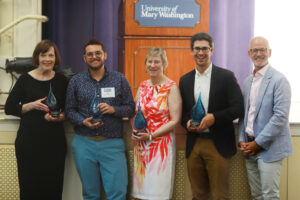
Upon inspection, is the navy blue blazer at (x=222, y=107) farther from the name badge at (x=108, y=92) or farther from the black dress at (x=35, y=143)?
the black dress at (x=35, y=143)

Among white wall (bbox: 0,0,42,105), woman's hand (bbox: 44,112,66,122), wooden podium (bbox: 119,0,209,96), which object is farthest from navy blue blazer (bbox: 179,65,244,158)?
white wall (bbox: 0,0,42,105)

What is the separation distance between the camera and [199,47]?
1947 mm

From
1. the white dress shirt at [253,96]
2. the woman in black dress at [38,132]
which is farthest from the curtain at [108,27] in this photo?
the white dress shirt at [253,96]

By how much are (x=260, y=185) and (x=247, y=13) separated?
2581 mm

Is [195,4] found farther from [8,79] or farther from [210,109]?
[8,79]

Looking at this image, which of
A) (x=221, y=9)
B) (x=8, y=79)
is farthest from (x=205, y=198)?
(x=221, y=9)

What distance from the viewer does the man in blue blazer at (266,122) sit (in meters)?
1.82

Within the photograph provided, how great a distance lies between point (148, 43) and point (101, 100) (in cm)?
126

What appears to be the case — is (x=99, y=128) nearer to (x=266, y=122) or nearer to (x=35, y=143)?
(x=35, y=143)

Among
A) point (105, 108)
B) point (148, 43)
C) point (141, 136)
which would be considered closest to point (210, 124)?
point (141, 136)

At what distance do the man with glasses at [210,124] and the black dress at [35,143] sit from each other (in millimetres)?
811

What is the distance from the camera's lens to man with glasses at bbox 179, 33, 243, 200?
190 centimetres

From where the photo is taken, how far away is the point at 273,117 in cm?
182

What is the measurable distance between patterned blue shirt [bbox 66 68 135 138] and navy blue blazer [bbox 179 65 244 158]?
0.39m
